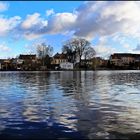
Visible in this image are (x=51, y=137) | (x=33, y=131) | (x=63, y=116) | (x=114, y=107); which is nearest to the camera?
(x=51, y=137)

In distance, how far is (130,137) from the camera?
14516 mm

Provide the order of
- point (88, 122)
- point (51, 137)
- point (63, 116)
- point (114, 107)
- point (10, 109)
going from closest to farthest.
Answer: point (51, 137)
point (88, 122)
point (63, 116)
point (10, 109)
point (114, 107)

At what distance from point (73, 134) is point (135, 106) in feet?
33.1

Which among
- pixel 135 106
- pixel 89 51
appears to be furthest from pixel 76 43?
pixel 135 106

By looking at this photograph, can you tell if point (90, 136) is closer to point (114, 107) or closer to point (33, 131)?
point (33, 131)

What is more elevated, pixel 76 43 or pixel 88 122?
pixel 76 43

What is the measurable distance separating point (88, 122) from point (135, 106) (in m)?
7.23

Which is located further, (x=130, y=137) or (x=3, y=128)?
(x=3, y=128)

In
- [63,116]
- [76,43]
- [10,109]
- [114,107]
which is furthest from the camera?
[76,43]

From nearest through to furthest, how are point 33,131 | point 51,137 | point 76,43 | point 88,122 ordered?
point 51,137 → point 33,131 → point 88,122 → point 76,43

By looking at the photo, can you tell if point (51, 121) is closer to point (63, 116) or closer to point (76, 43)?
point (63, 116)

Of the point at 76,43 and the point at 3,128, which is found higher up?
the point at 76,43

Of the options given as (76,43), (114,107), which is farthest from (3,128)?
(76,43)

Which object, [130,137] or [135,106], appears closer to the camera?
[130,137]
